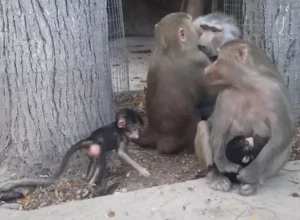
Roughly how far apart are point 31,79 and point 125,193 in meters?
1.13

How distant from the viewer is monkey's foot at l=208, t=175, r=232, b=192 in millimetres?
4406

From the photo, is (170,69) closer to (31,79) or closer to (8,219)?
(31,79)

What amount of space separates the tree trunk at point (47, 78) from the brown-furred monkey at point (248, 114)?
40.6 inches

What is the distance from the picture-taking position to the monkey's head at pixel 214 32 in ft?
18.3

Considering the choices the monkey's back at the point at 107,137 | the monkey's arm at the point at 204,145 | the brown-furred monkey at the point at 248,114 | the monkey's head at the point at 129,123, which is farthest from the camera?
the monkey's head at the point at 129,123

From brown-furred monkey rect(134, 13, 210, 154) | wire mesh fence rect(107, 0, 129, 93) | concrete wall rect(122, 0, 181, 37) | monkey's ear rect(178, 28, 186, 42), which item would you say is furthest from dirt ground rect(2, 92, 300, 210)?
concrete wall rect(122, 0, 181, 37)

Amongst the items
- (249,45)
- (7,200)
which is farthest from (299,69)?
(7,200)

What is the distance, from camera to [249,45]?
4.36 metres

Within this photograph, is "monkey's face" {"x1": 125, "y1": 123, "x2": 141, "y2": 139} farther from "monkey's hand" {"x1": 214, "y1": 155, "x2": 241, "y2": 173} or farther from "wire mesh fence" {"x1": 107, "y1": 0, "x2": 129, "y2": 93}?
"wire mesh fence" {"x1": 107, "y1": 0, "x2": 129, "y2": 93}

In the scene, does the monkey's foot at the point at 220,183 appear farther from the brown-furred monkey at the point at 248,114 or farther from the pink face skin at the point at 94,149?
the pink face skin at the point at 94,149

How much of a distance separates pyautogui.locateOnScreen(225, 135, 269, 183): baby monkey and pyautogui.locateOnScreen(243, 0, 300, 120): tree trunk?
63.3 inches

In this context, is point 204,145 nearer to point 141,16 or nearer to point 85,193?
point 85,193

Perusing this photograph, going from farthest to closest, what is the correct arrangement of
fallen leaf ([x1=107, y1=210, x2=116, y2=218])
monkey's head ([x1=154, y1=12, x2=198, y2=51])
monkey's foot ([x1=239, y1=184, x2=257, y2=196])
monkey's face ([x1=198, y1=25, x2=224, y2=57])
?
monkey's face ([x1=198, y1=25, x2=224, y2=57])
monkey's head ([x1=154, y1=12, x2=198, y2=51])
monkey's foot ([x1=239, y1=184, x2=257, y2=196])
fallen leaf ([x1=107, y1=210, x2=116, y2=218])

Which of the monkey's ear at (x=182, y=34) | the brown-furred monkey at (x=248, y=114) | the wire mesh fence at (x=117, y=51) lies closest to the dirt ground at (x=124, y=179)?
the brown-furred monkey at (x=248, y=114)
